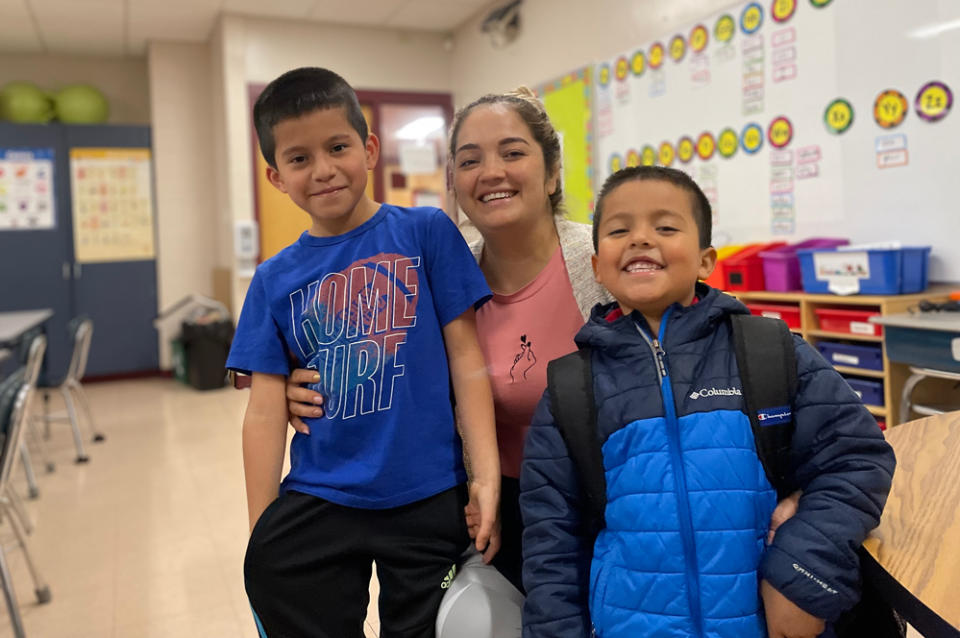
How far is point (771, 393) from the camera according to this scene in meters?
0.91

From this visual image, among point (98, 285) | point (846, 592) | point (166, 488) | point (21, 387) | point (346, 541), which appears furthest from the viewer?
point (98, 285)

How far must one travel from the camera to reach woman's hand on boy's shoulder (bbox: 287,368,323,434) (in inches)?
44.0

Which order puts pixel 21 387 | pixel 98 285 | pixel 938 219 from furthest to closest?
pixel 98 285 → pixel 938 219 → pixel 21 387

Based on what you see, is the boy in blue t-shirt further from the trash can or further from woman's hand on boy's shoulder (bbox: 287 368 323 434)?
the trash can

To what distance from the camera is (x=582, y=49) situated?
4781 mm

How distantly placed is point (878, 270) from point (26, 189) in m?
6.49

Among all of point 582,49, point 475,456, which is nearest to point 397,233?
point 475,456

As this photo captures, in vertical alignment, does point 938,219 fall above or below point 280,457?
above

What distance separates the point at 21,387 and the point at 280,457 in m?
1.50

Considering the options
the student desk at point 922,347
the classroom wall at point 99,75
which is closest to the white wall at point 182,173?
the classroom wall at point 99,75

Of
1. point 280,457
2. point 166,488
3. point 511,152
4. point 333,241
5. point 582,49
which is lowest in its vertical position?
point 166,488

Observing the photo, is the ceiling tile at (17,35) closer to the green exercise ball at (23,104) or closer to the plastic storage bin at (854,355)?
the green exercise ball at (23,104)

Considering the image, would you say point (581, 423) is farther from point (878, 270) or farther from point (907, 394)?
point (878, 270)

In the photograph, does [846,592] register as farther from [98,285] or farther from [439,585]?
[98,285]
